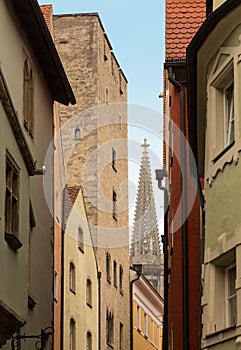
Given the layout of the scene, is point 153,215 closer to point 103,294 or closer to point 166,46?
point 103,294

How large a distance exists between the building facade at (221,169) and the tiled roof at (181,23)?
25.6 ft

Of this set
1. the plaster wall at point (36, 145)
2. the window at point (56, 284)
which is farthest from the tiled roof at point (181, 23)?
the window at point (56, 284)

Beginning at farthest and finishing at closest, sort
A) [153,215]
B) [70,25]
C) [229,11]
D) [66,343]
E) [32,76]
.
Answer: [153,215] → [70,25] → [66,343] → [32,76] → [229,11]

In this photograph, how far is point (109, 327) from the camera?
5450 cm

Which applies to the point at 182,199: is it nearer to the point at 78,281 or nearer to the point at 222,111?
the point at 222,111

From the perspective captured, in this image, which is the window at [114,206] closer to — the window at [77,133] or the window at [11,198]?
the window at [77,133]

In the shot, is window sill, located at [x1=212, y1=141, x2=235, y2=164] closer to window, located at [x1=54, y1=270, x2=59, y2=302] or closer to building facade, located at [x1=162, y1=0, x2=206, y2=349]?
building facade, located at [x1=162, y1=0, x2=206, y2=349]

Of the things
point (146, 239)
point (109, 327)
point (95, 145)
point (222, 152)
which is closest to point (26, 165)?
point (222, 152)

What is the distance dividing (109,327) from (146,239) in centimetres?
6990

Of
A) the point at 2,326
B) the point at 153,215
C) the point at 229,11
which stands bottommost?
the point at 2,326

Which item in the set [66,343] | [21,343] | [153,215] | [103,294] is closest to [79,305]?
[66,343]

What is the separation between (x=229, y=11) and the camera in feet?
49.2

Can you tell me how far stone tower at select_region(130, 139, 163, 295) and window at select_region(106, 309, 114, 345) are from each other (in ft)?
210

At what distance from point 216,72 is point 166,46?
349 inches
